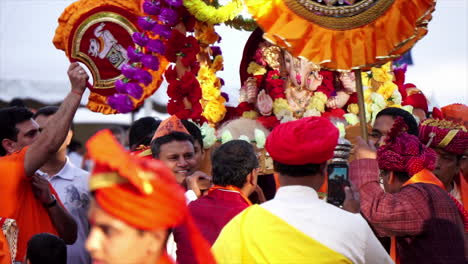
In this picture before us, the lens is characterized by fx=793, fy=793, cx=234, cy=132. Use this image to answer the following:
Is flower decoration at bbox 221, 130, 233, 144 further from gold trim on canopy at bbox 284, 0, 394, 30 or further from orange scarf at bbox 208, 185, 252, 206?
orange scarf at bbox 208, 185, 252, 206

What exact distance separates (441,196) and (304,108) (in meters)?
2.97

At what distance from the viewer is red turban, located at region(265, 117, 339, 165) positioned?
11.2 feet

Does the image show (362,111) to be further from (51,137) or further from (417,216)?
(51,137)

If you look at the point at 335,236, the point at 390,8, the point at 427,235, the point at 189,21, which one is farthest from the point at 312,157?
the point at 189,21

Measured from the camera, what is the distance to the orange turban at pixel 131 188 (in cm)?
229

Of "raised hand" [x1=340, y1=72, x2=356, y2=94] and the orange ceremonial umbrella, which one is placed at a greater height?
the orange ceremonial umbrella

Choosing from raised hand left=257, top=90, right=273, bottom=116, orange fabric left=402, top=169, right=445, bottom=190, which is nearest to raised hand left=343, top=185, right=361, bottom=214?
orange fabric left=402, top=169, right=445, bottom=190

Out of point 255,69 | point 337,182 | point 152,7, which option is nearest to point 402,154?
point 337,182

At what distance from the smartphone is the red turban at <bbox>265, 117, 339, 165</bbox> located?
548 millimetres

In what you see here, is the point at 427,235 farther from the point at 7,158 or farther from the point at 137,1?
the point at 137,1

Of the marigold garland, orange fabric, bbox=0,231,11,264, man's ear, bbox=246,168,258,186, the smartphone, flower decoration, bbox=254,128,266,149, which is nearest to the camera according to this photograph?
the smartphone

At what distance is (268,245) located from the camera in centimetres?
332

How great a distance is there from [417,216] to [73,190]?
259cm

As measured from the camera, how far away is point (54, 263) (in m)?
4.03
